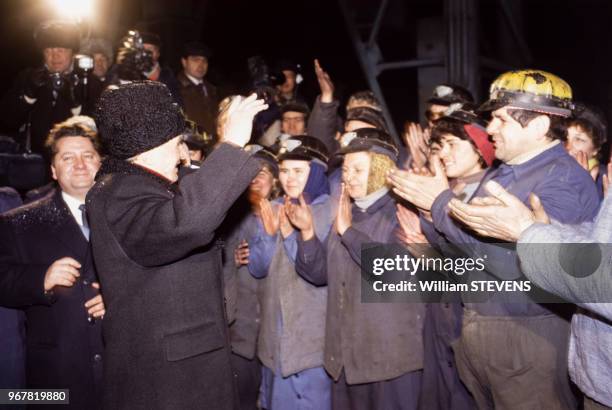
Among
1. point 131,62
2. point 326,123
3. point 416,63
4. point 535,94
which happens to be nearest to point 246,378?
point 326,123

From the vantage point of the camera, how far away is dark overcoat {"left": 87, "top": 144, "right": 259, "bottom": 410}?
2166 millimetres

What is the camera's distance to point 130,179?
2285 millimetres

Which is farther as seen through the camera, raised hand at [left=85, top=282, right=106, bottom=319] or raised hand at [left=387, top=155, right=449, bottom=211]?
raised hand at [left=85, top=282, right=106, bottom=319]

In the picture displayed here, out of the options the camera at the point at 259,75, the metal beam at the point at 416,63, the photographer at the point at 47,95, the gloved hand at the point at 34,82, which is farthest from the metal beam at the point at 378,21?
the gloved hand at the point at 34,82

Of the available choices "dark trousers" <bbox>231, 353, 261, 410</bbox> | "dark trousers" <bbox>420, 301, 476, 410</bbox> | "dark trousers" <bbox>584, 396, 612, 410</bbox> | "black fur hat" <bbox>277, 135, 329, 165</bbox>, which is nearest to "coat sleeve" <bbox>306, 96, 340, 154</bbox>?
"black fur hat" <bbox>277, 135, 329, 165</bbox>

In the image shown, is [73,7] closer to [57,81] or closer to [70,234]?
[57,81]

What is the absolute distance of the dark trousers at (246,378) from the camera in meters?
4.28

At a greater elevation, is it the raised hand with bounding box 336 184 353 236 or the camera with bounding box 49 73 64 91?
the camera with bounding box 49 73 64 91

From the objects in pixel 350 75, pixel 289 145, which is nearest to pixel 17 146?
pixel 289 145

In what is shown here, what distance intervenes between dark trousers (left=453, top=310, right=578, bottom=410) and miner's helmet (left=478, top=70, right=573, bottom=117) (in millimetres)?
1150

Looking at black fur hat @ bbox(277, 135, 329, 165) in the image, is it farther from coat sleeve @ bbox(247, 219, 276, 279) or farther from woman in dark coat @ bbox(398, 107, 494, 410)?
woman in dark coat @ bbox(398, 107, 494, 410)

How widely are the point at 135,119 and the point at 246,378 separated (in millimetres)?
2643

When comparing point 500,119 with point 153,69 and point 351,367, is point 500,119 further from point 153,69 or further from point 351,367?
point 153,69

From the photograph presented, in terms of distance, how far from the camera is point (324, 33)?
12266 mm
